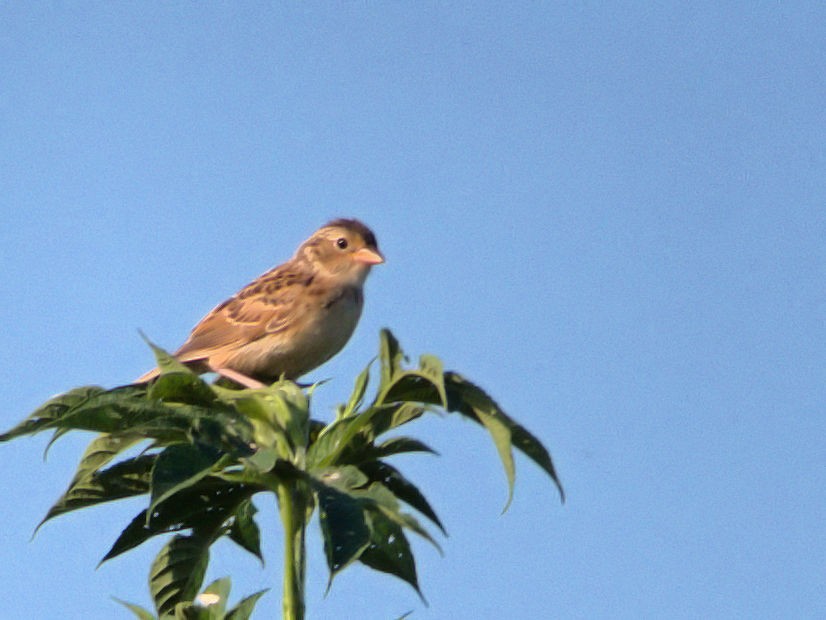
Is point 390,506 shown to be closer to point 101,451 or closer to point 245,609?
point 245,609

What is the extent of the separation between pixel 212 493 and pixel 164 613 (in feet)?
1.94

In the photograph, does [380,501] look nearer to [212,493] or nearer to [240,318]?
[212,493]

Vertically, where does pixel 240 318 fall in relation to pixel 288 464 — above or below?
above

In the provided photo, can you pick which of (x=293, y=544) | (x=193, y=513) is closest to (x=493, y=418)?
(x=293, y=544)

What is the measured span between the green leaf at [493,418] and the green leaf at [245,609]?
3.81 feet

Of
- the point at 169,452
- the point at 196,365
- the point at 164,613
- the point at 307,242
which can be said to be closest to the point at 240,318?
the point at 196,365

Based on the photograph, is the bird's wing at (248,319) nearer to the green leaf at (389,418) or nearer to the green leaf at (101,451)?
the green leaf at (101,451)

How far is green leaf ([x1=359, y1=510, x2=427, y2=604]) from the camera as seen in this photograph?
5.45 metres

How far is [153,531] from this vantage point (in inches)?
227

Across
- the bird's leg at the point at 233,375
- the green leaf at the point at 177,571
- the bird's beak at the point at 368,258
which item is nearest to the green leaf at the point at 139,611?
the green leaf at the point at 177,571

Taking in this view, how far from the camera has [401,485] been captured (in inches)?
223

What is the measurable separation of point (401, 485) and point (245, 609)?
32.5 inches

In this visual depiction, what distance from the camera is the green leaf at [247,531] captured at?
600cm

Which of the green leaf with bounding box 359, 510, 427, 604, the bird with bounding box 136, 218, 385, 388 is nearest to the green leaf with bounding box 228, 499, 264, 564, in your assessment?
the green leaf with bounding box 359, 510, 427, 604
